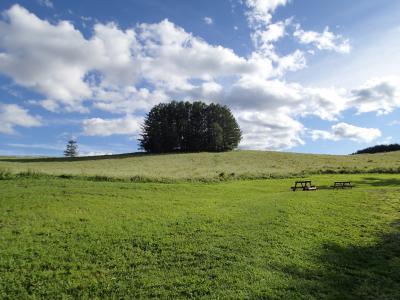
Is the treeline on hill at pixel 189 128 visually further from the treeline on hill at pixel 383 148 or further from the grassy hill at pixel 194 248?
the grassy hill at pixel 194 248

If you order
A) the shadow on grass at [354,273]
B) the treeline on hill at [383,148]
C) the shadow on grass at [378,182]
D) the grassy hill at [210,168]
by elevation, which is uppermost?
the treeline on hill at [383,148]

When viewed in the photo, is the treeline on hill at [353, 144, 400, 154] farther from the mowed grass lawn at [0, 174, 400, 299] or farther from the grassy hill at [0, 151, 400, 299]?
the mowed grass lawn at [0, 174, 400, 299]

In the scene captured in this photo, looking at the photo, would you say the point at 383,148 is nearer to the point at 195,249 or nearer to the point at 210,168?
the point at 210,168

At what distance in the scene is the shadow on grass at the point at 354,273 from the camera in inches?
387

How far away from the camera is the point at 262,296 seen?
30.9ft

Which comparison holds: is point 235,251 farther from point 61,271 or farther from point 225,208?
point 225,208

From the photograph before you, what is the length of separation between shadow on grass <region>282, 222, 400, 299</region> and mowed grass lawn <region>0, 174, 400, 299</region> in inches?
1.3

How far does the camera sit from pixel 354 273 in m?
11.2

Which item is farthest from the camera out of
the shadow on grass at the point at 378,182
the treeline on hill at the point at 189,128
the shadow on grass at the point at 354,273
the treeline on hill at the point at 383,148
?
the treeline on hill at the point at 383,148

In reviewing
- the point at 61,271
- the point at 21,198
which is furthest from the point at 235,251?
the point at 21,198

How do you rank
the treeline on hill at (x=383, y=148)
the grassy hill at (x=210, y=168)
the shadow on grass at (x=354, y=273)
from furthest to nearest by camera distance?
the treeline on hill at (x=383, y=148) < the grassy hill at (x=210, y=168) < the shadow on grass at (x=354, y=273)

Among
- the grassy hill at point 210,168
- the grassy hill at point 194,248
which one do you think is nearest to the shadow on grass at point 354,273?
the grassy hill at point 194,248

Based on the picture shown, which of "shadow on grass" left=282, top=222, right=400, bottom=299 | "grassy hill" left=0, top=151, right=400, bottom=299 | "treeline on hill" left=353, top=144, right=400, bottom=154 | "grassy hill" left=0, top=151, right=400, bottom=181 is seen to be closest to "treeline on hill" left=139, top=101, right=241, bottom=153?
"grassy hill" left=0, top=151, right=400, bottom=181

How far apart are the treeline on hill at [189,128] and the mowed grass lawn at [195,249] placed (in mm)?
74044
